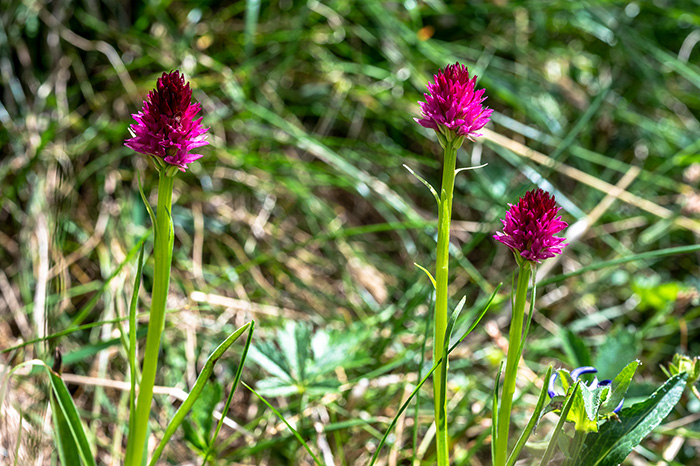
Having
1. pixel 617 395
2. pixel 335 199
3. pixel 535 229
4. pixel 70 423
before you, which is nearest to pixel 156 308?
pixel 70 423

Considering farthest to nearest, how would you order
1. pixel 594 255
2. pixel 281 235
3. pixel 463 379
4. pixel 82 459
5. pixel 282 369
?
pixel 594 255
pixel 281 235
pixel 463 379
pixel 282 369
pixel 82 459

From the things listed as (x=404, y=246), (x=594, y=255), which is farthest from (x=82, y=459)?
(x=594, y=255)

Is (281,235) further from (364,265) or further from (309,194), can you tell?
(364,265)

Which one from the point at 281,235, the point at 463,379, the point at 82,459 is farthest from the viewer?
the point at 281,235

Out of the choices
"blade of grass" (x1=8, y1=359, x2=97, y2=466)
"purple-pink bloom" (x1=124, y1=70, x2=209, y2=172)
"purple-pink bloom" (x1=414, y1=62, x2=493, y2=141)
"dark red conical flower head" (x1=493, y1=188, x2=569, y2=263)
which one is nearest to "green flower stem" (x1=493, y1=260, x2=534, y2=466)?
"dark red conical flower head" (x1=493, y1=188, x2=569, y2=263)

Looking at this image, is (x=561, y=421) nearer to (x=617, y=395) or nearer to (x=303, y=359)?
(x=617, y=395)

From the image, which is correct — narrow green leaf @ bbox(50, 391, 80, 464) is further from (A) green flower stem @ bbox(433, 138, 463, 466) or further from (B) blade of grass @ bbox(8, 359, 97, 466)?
(A) green flower stem @ bbox(433, 138, 463, 466)

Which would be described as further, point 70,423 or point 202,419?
point 202,419
